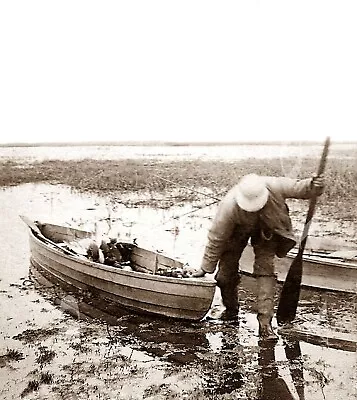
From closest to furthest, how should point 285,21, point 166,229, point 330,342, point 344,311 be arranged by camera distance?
point 285,21 → point 330,342 → point 344,311 → point 166,229

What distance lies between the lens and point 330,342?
2.50 m

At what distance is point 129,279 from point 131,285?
32 millimetres

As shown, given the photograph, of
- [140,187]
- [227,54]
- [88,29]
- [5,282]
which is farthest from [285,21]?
[5,282]

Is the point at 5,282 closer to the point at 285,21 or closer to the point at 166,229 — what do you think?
the point at 166,229

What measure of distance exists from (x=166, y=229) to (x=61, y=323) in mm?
735

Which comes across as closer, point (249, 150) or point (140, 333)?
point (249, 150)

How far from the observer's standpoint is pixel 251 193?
225 centimetres

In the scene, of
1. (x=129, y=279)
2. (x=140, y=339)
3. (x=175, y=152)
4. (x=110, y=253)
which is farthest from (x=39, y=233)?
(x=175, y=152)

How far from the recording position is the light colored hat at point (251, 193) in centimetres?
224

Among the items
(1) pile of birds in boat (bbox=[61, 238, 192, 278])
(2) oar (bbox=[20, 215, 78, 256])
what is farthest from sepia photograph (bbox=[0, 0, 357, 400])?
(1) pile of birds in boat (bbox=[61, 238, 192, 278])

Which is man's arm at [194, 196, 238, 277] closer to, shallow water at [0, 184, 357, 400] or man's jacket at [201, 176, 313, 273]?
man's jacket at [201, 176, 313, 273]

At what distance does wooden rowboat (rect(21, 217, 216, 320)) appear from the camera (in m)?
2.62

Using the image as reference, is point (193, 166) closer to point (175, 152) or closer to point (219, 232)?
point (175, 152)

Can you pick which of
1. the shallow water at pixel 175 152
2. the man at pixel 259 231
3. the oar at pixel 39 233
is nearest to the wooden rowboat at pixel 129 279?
the oar at pixel 39 233
